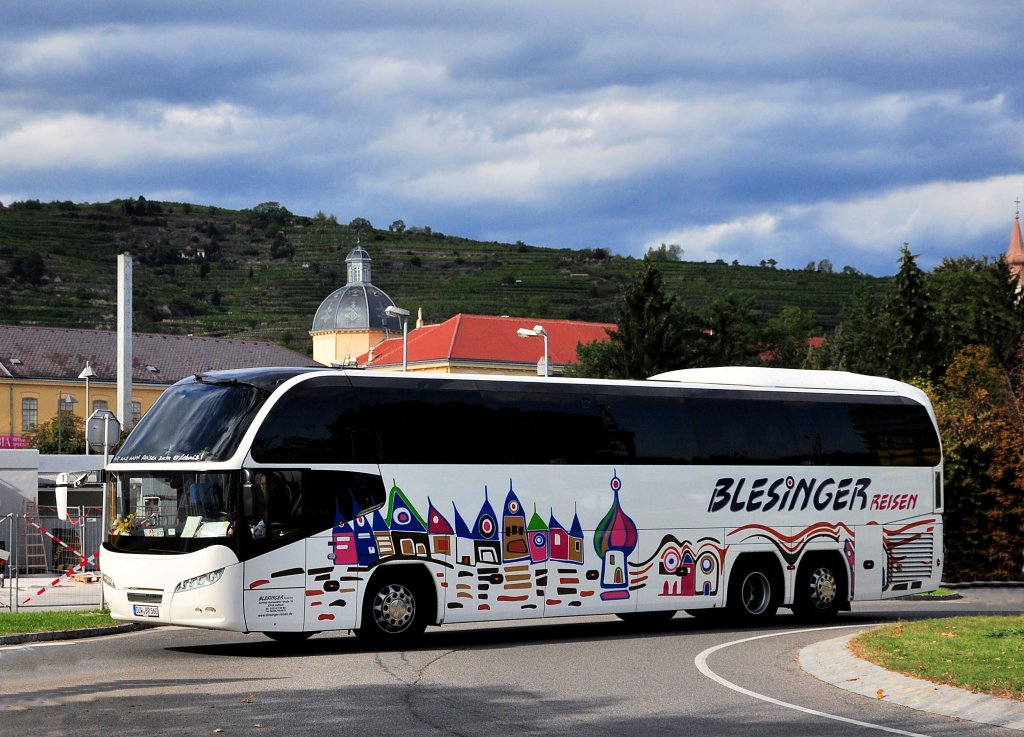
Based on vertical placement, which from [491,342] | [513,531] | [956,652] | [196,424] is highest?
[491,342]

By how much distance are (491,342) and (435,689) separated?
351 feet

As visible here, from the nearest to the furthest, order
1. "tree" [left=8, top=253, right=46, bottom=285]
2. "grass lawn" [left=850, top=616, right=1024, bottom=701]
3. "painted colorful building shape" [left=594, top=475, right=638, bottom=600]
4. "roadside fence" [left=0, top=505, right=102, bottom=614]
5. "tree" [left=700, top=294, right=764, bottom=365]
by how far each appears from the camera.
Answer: "grass lawn" [left=850, top=616, right=1024, bottom=701] < "painted colorful building shape" [left=594, top=475, right=638, bottom=600] < "roadside fence" [left=0, top=505, right=102, bottom=614] < "tree" [left=700, top=294, right=764, bottom=365] < "tree" [left=8, top=253, right=46, bottom=285]

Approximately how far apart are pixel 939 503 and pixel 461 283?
17361cm

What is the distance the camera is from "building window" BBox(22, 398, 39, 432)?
108750 mm

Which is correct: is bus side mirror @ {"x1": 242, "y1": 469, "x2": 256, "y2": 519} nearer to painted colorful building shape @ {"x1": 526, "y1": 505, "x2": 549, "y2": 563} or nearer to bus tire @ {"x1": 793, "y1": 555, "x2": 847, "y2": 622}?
painted colorful building shape @ {"x1": 526, "y1": 505, "x2": 549, "y2": 563}

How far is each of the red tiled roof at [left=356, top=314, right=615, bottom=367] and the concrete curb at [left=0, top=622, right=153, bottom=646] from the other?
309 feet

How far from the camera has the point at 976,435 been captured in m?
47.4

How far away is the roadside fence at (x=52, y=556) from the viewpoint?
3014 centimetres

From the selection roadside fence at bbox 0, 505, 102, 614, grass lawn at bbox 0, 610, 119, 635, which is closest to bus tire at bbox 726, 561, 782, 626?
grass lawn at bbox 0, 610, 119, 635

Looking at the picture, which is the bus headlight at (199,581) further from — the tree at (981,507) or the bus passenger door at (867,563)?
the tree at (981,507)

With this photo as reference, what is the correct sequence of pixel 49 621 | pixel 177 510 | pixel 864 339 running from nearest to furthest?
1. pixel 177 510
2. pixel 49 621
3. pixel 864 339

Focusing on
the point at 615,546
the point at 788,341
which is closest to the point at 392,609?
the point at 615,546

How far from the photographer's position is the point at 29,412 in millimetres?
109125

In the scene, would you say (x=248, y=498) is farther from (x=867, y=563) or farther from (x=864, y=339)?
(x=864, y=339)
